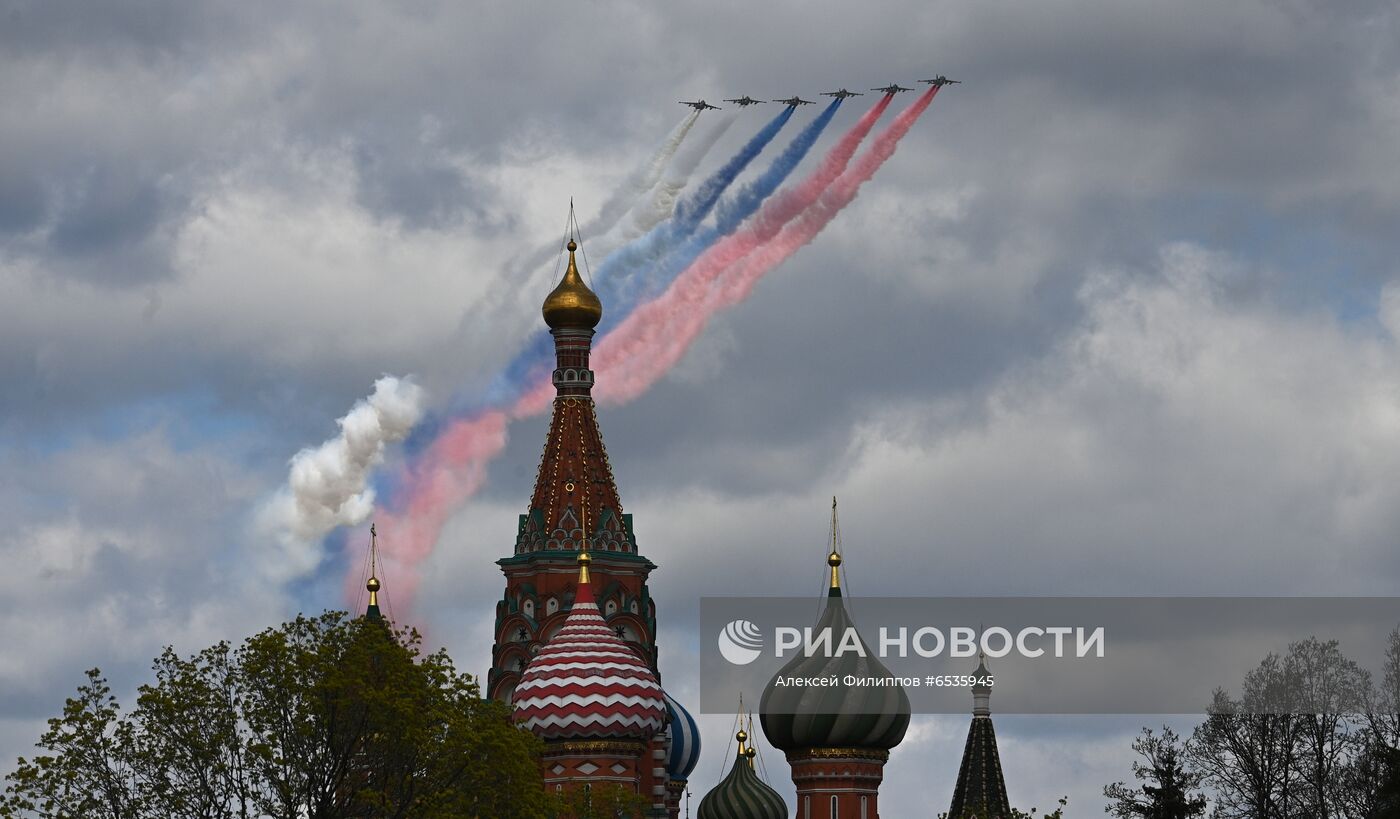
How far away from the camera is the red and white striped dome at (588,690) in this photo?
93875 mm

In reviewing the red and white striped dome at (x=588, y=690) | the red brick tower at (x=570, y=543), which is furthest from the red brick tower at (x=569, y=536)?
the red and white striped dome at (x=588, y=690)

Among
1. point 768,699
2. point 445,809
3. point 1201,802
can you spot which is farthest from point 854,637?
point 445,809

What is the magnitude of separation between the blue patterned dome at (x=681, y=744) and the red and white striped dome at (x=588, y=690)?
13.1 feet

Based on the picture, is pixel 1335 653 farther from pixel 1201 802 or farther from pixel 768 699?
pixel 768 699

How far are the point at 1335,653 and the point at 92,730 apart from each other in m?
28.4

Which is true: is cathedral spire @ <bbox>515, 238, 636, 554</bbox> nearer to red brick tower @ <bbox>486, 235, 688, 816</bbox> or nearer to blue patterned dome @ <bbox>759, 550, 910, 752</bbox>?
red brick tower @ <bbox>486, 235, 688, 816</bbox>

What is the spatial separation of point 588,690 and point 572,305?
1081 centimetres

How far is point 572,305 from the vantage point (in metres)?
99.8

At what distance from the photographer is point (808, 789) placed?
318ft

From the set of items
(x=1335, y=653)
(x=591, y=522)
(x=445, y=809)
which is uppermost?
(x=591, y=522)

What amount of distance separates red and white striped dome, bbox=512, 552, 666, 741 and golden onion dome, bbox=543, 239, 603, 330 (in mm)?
8232

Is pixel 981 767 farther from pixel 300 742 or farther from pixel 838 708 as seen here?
pixel 300 742

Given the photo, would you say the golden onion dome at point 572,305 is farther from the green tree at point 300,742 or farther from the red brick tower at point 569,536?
the green tree at point 300,742

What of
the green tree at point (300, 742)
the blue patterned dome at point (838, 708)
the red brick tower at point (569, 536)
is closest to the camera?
the green tree at point (300, 742)
